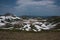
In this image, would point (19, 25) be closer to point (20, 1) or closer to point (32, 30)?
point (32, 30)

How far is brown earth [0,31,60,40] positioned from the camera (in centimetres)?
180

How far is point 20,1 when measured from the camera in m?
1.85

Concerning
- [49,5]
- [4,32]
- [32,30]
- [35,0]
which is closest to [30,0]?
[35,0]

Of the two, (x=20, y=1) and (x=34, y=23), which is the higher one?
(x=20, y=1)

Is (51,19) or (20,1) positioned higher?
(20,1)

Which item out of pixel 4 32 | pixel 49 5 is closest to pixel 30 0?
pixel 49 5

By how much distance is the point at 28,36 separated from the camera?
181 centimetres

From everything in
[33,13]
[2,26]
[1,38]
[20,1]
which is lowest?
[1,38]

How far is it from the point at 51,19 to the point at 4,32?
597 mm

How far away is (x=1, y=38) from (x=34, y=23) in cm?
44

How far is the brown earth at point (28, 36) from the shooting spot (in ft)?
5.89

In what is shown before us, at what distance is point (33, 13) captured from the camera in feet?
5.99

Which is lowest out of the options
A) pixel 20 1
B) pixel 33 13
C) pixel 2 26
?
pixel 2 26

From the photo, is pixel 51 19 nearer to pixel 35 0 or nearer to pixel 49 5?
pixel 49 5
